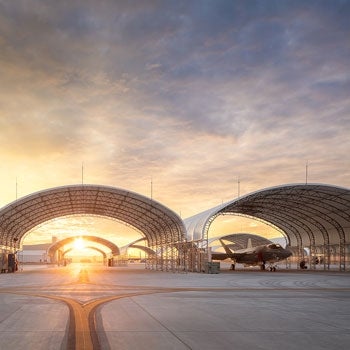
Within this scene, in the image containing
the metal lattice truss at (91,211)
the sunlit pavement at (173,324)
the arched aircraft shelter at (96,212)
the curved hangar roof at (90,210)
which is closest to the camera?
the sunlit pavement at (173,324)

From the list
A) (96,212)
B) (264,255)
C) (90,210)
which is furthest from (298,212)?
(90,210)

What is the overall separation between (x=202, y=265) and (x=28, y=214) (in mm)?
24629

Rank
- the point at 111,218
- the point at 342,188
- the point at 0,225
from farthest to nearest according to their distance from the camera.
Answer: the point at 111,218
the point at 0,225
the point at 342,188

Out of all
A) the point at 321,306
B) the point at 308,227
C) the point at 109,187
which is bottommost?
the point at 321,306

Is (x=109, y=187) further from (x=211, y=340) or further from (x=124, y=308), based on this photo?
(x=211, y=340)

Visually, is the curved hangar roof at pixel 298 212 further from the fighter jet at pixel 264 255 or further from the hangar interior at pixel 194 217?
the fighter jet at pixel 264 255

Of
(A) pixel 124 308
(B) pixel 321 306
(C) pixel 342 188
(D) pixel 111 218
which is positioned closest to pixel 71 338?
(A) pixel 124 308

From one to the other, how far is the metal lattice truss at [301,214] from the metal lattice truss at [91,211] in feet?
12.6

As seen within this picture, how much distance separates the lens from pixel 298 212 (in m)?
62.1

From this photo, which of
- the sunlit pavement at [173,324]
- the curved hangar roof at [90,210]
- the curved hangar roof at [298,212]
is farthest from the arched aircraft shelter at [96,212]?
the sunlit pavement at [173,324]

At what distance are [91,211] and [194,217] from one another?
15.6 meters

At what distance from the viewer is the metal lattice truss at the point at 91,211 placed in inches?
2135

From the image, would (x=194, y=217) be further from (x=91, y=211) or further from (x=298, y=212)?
(x=91, y=211)

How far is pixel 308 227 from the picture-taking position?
220 ft
